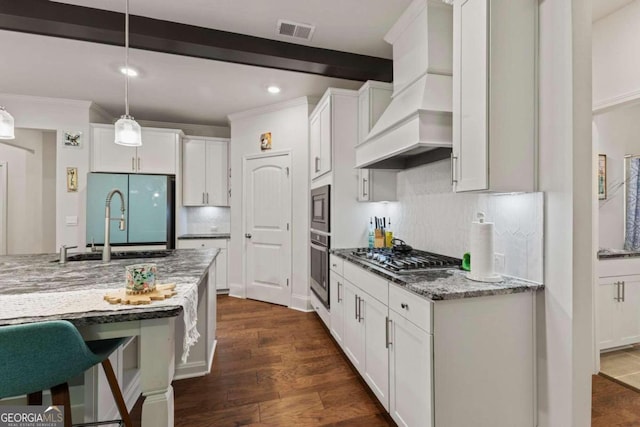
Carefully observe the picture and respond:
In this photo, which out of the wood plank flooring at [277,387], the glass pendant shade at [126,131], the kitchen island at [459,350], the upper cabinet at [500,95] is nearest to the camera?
the kitchen island at [459,350]

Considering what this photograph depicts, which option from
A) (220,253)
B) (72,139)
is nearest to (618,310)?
(220,253)

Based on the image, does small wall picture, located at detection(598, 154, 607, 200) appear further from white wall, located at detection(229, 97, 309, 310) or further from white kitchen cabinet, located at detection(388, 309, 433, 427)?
white wall, located at detection(229, 97, 309, 310)

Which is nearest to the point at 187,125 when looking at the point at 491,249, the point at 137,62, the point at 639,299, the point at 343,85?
the point at 137,62

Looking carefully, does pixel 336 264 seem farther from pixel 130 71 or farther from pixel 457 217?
pixel 130 71

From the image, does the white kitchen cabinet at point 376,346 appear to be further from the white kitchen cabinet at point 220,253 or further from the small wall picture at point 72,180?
the small wall picture at point 72,180

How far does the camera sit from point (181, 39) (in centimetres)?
244

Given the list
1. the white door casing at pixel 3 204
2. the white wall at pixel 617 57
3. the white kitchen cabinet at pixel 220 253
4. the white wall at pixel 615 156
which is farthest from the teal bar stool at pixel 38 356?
the white door casing at pixel 3 204

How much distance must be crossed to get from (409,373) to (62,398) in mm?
1468

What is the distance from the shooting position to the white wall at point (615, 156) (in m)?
2.80

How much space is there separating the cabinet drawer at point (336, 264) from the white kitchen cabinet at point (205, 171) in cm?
268

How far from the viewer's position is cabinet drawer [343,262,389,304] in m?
1.81

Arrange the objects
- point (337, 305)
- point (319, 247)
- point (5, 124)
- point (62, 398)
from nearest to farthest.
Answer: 1. point (62, 398)
2. point (5, 124)
3. point (337, 305)
4. point (319, 247)

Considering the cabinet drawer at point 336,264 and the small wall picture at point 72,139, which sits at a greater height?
the small wall picture at point 72,139

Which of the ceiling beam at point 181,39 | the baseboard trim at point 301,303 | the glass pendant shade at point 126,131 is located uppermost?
the ceiling beam at point 181,39
